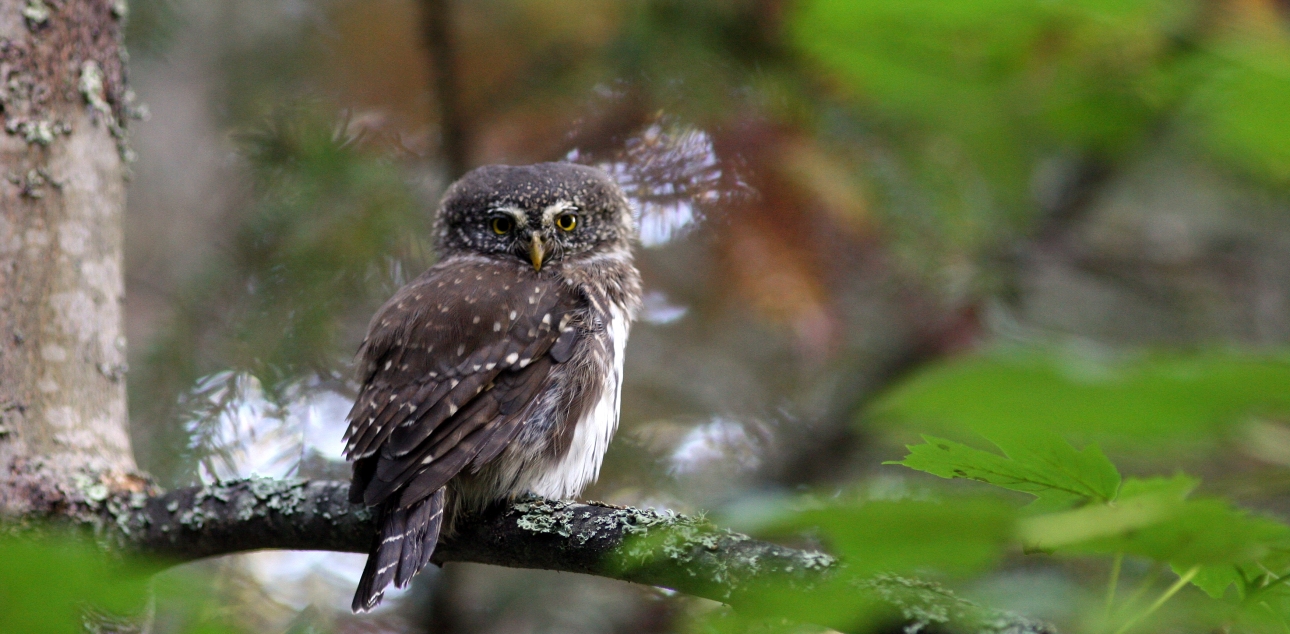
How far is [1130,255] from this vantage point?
516 cm

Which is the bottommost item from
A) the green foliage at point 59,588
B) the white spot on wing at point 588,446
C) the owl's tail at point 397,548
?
the green foliage at point 59,588

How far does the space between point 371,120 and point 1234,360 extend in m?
3.11

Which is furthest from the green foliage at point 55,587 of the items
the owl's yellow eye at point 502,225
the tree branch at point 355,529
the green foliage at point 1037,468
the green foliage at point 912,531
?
the owl's yellow eye at point 502,225

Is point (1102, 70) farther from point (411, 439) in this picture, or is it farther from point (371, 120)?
point (371, 120)

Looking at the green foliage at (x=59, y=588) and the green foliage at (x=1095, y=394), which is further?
the green foliage at (x=59, y=588)

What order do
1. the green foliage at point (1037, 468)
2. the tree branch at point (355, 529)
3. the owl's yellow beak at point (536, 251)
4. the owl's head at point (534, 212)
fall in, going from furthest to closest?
the owl's head at point (534, 212), the owl's yellow beak at point (536, 251), the tree branch at point (355, 529), the green foliage at point (1037, 468)

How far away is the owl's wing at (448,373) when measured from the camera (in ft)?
8.01

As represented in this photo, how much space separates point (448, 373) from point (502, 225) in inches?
36.3

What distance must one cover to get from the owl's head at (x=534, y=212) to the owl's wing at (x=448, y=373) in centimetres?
37

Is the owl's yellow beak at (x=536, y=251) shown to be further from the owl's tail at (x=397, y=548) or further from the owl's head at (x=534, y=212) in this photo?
the owl's tail at (x=397, y=548)

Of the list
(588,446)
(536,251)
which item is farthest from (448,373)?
(536,251)

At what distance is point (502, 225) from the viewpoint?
345 cm

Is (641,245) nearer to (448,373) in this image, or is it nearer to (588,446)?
(588,446)

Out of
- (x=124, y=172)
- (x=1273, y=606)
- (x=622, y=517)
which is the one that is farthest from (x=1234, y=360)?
(x=124, y=172)
